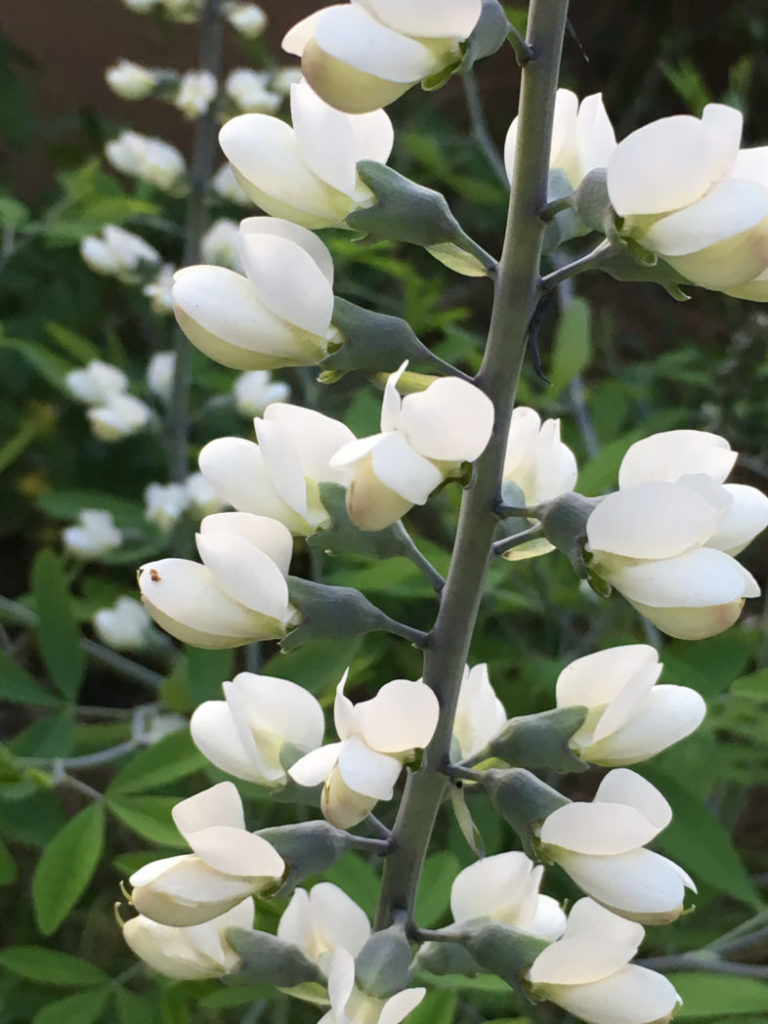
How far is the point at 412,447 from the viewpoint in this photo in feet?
1.07

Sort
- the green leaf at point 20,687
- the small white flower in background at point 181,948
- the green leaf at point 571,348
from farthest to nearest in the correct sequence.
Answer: the green leaf at point 571,348 → the green leaf at point 20,687 → the small white flower in background at point 181,948

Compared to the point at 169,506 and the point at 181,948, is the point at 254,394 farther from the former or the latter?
the point at 181,948

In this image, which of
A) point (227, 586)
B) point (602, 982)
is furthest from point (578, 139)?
point (602, 982)

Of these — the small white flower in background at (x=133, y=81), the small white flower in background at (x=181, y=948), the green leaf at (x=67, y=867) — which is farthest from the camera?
the small white flower in background at (x=133, y=81)

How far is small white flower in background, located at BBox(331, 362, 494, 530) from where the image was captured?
1.05ft

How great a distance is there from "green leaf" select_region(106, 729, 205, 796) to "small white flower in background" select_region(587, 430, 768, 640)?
34 centimetres

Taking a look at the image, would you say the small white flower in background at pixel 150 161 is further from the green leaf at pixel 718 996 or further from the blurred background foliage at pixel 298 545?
the green leaf at pixel 718 996

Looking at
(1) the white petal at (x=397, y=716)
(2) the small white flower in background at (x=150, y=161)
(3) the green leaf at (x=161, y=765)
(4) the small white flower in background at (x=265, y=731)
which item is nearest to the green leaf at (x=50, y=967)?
(3) the green leaf at (x=161, y=765)

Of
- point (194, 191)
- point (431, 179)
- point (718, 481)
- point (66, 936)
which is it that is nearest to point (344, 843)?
point (718, 481)

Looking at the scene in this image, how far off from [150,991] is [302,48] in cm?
55

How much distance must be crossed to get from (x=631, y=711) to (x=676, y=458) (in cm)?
10

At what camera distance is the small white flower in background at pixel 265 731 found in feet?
1.39

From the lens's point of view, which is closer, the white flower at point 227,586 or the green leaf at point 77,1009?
the white flower at point 227,586

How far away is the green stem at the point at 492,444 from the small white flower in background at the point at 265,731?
0.05 metres
